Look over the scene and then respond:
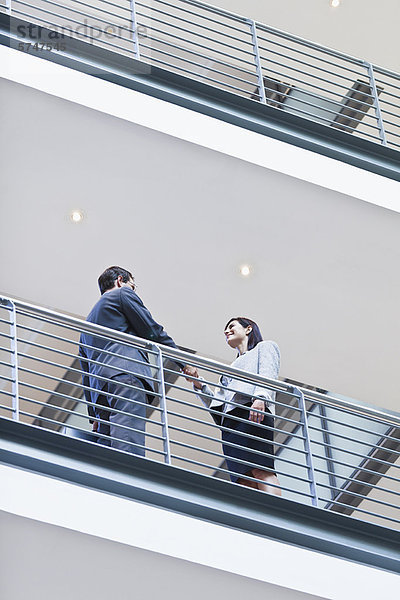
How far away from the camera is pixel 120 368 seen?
14.3ft

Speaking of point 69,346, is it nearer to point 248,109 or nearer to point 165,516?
point 248,109

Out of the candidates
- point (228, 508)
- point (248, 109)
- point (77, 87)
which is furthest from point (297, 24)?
point (228, 508)

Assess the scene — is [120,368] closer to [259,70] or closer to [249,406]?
[249,406]

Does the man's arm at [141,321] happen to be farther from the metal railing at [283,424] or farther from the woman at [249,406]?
the woman at [249,406]

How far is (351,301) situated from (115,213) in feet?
4.93

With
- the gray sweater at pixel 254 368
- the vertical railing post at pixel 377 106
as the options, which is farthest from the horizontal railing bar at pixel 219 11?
the gray sweater at pixel 254 368

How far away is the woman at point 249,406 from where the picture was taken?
4578 millimetres

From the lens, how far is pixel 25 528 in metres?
3.87

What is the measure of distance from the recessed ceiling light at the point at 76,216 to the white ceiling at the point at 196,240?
31 mm

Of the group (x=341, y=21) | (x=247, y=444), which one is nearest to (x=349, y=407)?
(x=247, y=444)

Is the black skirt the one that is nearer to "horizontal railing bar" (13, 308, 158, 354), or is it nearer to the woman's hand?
the woman's hand

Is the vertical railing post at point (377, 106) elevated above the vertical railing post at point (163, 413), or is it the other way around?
the vertical railing post at point (377, 106)

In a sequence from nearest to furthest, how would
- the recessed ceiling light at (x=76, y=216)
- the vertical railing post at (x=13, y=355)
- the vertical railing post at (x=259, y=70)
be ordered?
the vertical railing post at (x=13, y=355) < the vertical railing post at (x=259, y=70) < the recessed ceiling light at (x=76, y=216)

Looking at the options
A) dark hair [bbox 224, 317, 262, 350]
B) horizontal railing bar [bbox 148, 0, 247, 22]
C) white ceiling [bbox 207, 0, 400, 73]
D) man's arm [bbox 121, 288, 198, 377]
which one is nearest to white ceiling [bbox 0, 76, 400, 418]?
horizontal railing bar [bbox 148, 0, 247, 22]
